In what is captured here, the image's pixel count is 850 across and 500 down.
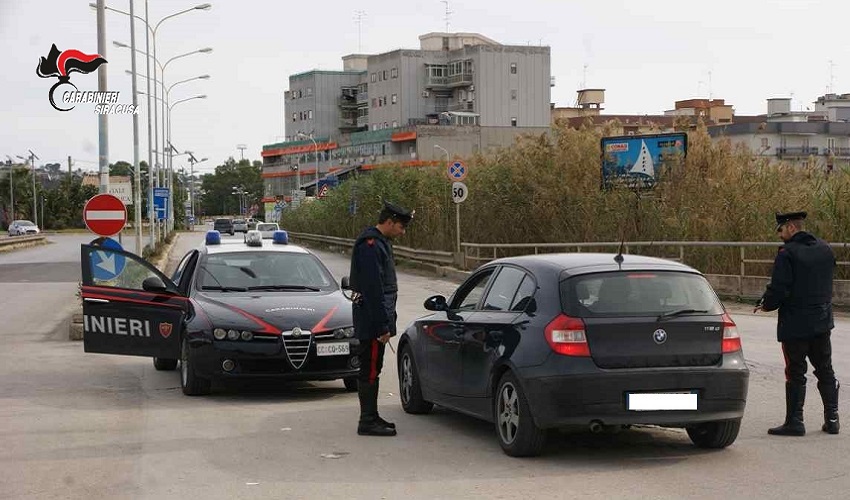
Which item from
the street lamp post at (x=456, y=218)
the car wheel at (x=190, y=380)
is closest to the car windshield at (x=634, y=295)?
the car wheel at (x=190, y=380)

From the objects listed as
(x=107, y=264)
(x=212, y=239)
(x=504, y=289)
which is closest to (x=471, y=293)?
(x=504, y=289)

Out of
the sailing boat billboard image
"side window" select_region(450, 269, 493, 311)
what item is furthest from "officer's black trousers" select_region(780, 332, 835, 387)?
the sailing boat billboard image

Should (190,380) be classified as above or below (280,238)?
below

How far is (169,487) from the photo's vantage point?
762cm

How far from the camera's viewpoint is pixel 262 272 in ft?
43.8

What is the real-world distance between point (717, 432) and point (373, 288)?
2.87 metres

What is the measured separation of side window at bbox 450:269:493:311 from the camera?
9.75 metres

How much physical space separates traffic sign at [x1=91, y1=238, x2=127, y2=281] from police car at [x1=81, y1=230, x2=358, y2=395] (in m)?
0.01

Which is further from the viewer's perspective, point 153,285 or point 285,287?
point 285,287

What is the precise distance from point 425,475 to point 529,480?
0.71 metres

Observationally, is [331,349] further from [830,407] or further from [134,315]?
→ [830,407]

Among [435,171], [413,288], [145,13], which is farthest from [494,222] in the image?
[145,13]

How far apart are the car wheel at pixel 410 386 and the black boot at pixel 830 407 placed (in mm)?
3339

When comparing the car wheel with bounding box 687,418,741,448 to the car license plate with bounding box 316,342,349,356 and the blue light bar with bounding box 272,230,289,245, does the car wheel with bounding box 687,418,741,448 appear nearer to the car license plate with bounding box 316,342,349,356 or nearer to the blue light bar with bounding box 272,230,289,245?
the car license plate with bounding box 316,342,349,356
